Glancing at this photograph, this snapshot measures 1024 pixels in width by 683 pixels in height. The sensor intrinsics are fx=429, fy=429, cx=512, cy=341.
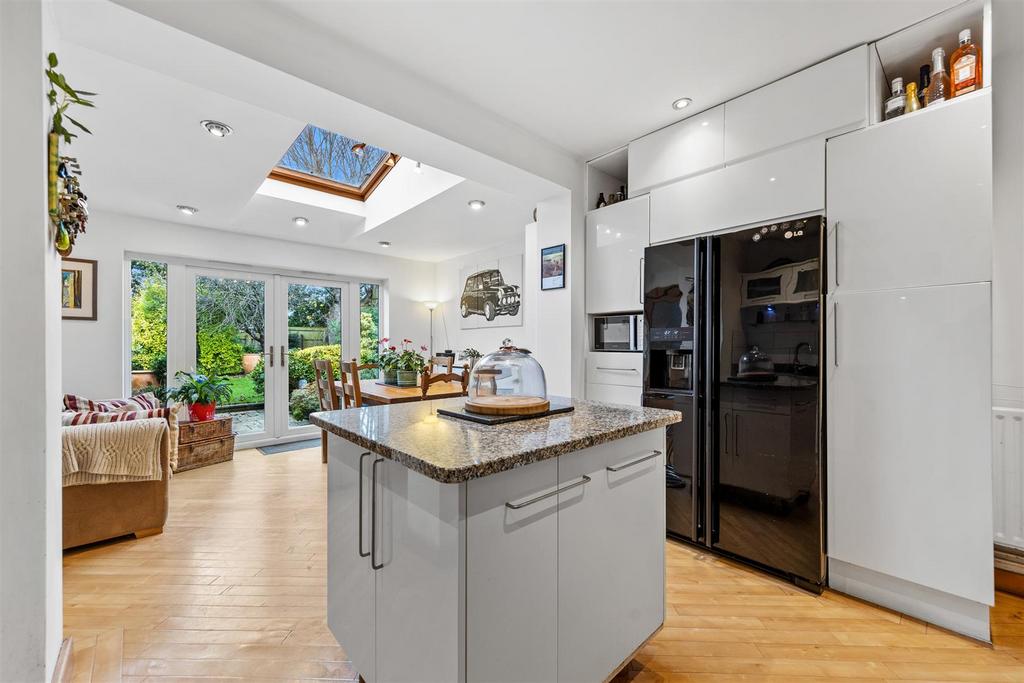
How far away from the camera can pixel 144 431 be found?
2.45 m

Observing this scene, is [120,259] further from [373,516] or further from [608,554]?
[608,554]

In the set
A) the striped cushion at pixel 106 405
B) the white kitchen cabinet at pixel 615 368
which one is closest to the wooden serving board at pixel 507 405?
the white kitchen cabinet at pixel 615 368

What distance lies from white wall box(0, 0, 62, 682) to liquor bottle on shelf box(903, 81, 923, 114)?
3.02 m

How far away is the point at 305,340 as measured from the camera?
511cm

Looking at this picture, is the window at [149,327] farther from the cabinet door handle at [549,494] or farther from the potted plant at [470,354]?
the cabinet door handle at [549,494]

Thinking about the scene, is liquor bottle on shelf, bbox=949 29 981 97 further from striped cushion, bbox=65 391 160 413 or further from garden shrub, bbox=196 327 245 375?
garden shrub, bbox=196 327 245 375

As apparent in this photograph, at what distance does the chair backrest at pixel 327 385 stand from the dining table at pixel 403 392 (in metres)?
0.11

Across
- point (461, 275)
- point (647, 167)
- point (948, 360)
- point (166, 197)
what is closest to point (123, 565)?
point (166, 197)

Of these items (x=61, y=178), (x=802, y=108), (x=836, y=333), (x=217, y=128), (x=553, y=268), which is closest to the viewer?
(x=61, y=178)

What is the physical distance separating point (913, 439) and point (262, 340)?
539cm

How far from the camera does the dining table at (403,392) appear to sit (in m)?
3.18

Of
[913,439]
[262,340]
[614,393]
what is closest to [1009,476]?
[913,439]

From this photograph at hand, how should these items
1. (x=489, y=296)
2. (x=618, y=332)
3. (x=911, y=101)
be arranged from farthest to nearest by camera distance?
(x=489, y=296) → (x=618, y=332) → (x=911, y=101)

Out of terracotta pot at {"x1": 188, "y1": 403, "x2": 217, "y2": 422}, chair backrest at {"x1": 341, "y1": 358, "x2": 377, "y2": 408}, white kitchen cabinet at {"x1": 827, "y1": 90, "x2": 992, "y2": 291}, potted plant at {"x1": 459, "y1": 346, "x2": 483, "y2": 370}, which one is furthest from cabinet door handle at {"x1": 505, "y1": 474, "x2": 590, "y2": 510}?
terracotta pot at {"x1": 188, "y1": 403, "x2": 217, "y2": 422}
